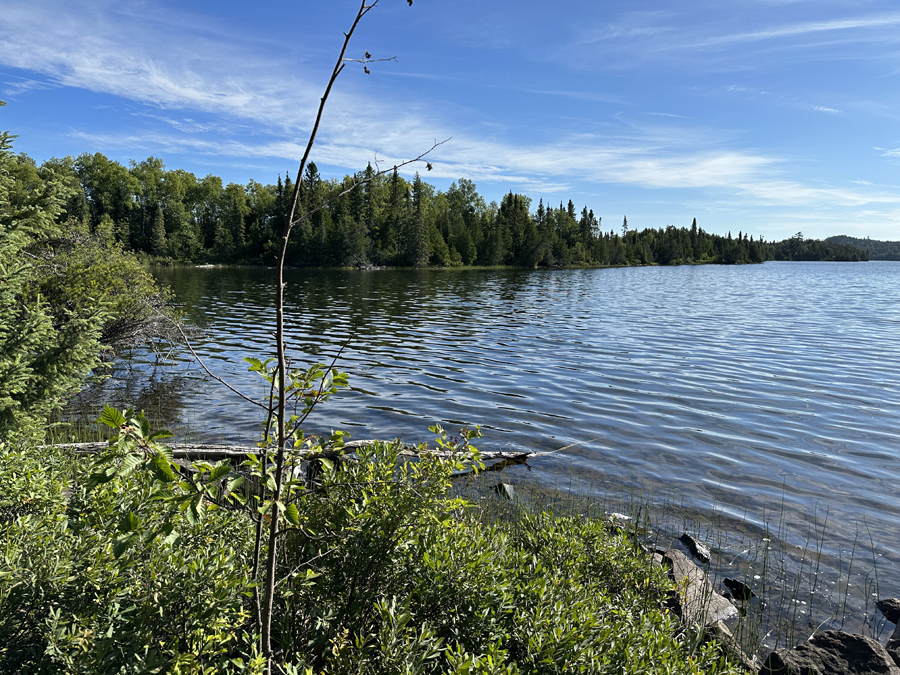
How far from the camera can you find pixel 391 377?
55.6ft

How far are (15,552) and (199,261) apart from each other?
120788mm

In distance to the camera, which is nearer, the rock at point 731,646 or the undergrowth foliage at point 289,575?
the undergrowth foliage at point 289,575

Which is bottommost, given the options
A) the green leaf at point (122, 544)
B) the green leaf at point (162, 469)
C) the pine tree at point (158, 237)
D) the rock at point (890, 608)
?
the rock at point (890, 608)

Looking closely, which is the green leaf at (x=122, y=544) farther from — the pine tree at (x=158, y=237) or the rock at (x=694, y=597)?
the pine tree at (x=158, y=237)

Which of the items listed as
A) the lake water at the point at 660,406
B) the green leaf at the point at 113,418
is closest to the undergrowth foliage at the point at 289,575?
the green leaf at the point at 113,418

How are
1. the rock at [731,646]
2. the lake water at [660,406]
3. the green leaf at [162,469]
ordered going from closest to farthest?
the green leaf at [162,469], the rock at [731,646], the lake water at [660,406]

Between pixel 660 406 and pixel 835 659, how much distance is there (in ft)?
30.9

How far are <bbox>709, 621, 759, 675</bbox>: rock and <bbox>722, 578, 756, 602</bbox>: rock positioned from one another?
3.73 feet

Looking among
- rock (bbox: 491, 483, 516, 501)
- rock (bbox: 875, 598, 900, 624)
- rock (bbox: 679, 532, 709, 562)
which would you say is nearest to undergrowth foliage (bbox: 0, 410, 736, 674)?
rock (bbox: 679, 532, 709, 562)

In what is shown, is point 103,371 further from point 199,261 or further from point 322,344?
point 199,261

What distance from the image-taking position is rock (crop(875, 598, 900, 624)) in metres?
5.72

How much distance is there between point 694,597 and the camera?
5281 millimetres

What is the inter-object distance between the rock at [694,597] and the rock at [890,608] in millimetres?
1845

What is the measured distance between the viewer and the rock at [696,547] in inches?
266
